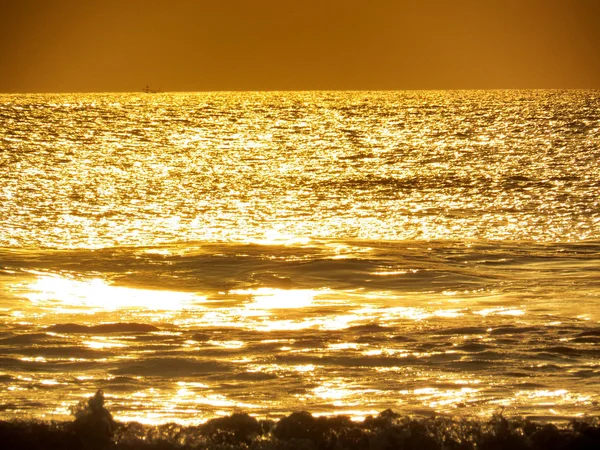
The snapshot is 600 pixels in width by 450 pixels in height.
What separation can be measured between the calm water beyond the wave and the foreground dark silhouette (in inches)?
34.4

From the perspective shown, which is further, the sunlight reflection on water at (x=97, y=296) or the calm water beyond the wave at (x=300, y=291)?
the sunlight reflection on water at (x=97, y=296)

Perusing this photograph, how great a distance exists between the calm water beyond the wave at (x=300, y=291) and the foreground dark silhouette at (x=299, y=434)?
0.87m

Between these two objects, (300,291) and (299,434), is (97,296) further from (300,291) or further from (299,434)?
(299,434)

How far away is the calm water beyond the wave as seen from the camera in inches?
465

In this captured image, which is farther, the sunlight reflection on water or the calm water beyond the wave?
the sunlight reflection on water

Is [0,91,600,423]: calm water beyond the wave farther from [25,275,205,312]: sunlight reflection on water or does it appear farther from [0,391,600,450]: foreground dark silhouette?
[0,391,600,450]: foreground dark silhouette

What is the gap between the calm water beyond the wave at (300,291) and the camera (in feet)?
38.8

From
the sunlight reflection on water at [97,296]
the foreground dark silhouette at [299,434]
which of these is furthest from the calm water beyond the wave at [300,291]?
the foreground dark silhouette at [299,434]

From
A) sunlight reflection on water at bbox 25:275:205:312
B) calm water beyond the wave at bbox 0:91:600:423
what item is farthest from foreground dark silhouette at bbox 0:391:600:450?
sunlight reflection on water at bbox 25:275:205:312

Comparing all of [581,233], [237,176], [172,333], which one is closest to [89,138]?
[237,176]

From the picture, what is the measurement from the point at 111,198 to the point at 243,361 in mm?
34669

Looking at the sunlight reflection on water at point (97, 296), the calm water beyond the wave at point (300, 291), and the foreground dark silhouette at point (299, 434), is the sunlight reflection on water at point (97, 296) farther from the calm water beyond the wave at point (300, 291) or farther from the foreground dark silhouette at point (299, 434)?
the foreground dark silhouette at point (299, 434)

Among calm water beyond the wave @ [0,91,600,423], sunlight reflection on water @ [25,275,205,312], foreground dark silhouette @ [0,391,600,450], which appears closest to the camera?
foreground dark silhouette @ [0,391,600,450]

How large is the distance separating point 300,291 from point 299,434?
11.6 m
